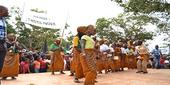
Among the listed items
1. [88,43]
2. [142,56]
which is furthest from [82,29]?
[142,56]

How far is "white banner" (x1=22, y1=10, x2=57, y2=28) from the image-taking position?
16.0m

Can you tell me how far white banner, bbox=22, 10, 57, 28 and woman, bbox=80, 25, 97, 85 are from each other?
22.0 ft

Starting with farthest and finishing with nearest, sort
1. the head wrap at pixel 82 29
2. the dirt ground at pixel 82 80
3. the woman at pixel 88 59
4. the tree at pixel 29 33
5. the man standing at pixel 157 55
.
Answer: the tree at pixel 29 33, the man standing at pixel 157 55, the dirt ground at pixel 82 80, the head wrap at pixel 82 29, the woman at pixel 88 59

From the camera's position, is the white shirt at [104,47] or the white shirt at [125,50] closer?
the white shirt at [104,47]

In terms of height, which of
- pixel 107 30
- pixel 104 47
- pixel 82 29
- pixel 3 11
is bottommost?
pixel 104 47

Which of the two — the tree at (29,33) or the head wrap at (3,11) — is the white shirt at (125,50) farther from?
the tree at (29,33)

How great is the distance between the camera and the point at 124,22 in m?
44.6

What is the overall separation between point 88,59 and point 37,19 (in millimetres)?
7513

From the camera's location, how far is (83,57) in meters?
9.40

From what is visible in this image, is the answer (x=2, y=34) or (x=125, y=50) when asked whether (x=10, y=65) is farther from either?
(x=125, y=50)

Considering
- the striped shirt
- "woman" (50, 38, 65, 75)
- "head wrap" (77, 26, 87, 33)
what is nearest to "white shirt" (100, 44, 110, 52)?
"woman" (50, 38, 65, 75)

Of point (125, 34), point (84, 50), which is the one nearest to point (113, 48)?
point (84, 50)

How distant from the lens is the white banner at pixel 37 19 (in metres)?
16.0

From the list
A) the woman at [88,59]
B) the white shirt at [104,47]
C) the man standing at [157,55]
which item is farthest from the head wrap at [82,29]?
the man standing at [157,55]
